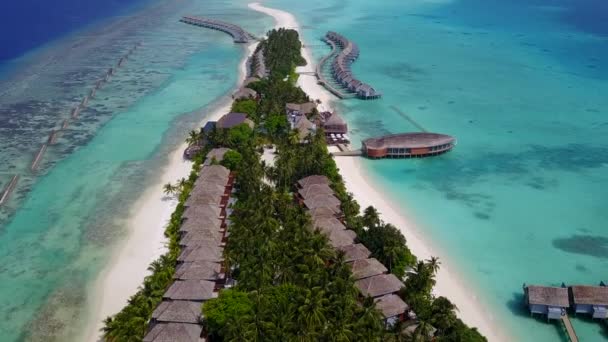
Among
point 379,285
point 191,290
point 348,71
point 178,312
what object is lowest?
point 178,312

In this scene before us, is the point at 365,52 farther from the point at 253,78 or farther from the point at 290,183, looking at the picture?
the point at 290,183

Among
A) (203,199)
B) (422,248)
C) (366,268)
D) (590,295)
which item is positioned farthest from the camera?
(203,199)

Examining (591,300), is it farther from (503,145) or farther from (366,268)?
(503,145)

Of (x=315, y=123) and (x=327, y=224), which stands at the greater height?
(x=315, y=123)

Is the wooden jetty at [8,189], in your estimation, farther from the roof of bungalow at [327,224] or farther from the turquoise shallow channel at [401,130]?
the roof of bungalow at [327,224]

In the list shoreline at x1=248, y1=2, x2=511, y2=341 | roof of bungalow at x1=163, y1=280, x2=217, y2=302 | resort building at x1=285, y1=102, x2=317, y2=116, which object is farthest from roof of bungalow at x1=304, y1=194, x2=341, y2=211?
resort building at x1=285, y1=102, x2=317, y2=116

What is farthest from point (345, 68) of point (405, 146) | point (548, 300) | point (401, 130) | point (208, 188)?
point (548, 300)
